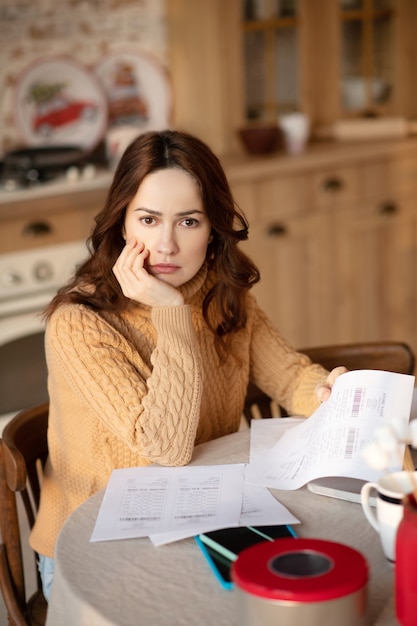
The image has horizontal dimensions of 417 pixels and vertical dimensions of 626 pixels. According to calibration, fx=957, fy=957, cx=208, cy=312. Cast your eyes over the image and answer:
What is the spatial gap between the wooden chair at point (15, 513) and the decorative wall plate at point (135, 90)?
6.66ft

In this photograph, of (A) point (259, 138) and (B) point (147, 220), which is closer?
(B) point (147, 220)

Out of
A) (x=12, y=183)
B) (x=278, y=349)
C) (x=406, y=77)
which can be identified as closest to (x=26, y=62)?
(x=12, y=183)

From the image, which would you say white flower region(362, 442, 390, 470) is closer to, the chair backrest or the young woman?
the young woman

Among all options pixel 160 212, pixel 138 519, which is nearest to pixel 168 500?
pixel 138 519

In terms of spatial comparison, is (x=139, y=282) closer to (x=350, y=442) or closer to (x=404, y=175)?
(x=350, y=442)

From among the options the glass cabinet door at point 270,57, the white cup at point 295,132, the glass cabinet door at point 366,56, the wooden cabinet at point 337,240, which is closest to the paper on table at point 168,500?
the wooden cabinet at point 337,240

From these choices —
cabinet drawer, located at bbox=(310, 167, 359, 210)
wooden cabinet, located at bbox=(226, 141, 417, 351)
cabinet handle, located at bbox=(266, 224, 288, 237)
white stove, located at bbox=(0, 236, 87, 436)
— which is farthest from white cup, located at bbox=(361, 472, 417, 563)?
cabinet drawer, located at bbox=(310, 167, 359, 210)

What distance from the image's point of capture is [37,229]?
A: 9.24ft

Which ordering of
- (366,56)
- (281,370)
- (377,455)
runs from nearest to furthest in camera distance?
(377,455) < (281,370) < (366,56)

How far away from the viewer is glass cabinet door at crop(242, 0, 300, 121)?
3.64 m

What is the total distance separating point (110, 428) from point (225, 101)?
2.29 m

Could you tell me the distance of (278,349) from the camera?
1.85 metres

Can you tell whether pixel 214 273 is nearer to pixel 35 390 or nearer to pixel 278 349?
pixel 278 349

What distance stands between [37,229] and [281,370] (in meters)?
1.24
